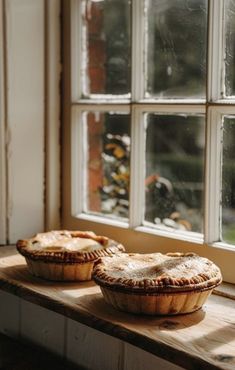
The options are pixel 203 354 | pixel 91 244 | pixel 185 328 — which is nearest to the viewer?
pixel 203 354

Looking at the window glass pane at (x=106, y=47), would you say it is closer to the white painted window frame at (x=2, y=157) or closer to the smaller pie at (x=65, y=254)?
the white painted window frame at (x=2, y=157)

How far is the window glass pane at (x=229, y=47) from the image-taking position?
4.63 ft

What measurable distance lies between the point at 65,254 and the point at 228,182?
0.41 metres

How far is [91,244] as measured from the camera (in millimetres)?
1516

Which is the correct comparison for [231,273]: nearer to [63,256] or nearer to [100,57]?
[63,256]

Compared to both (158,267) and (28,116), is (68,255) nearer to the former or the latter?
(158,267)

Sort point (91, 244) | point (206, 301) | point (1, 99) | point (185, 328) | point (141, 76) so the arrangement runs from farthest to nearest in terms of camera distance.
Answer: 1. point (1, 99)
2. point (141, 76)
3. point (91, 244)
4. point (206, 301)
5. point (185, 328)

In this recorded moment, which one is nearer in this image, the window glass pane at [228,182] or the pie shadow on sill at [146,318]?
the pie shadow on sill at [146,318]

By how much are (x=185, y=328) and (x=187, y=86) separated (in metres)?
0.62

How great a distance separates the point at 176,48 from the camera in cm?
158

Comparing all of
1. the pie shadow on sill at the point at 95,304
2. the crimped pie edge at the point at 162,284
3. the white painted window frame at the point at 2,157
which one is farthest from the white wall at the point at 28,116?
the crimped pie edge at the point at 162,284

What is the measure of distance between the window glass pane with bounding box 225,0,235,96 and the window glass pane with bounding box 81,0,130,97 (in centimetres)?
34

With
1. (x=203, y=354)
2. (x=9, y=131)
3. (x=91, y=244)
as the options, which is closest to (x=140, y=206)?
(x=91, y=244)

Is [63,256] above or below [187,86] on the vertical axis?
below
